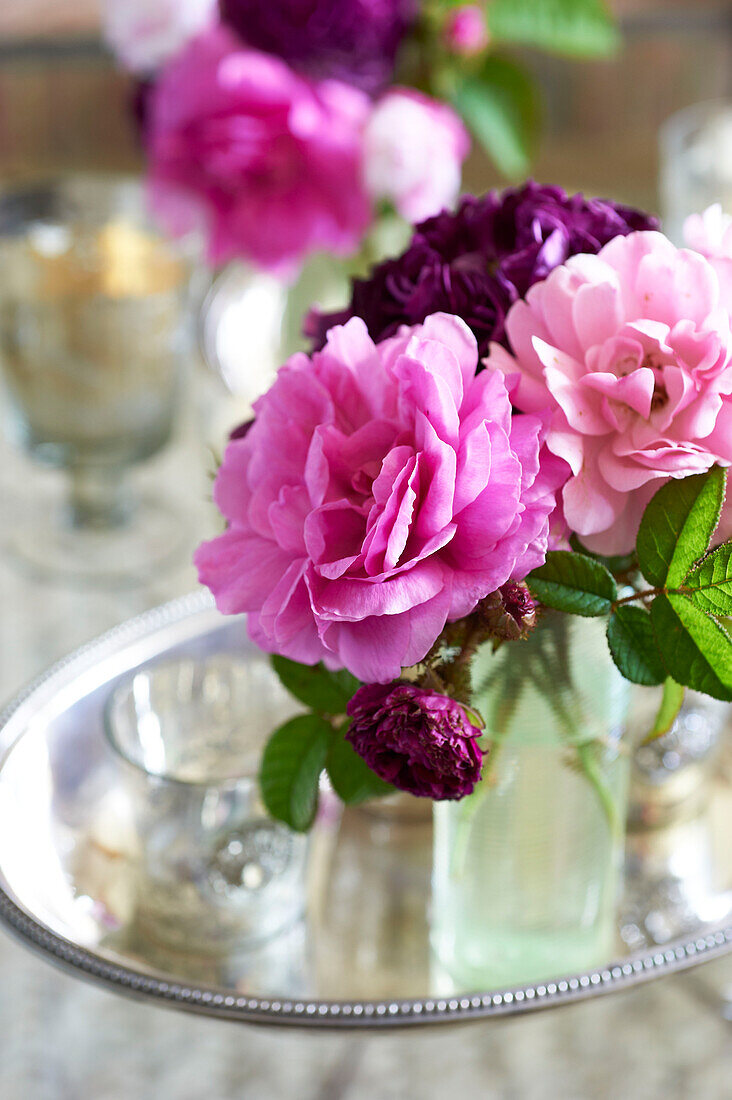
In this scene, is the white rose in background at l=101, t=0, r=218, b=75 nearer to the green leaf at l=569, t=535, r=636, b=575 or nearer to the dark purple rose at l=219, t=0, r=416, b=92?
the dark purple rose at l=219, t=0, r=416, b=92

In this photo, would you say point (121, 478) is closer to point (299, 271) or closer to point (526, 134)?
point (299, 271)

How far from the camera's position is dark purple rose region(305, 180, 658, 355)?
304 mm

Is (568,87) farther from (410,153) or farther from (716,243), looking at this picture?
(716,243)

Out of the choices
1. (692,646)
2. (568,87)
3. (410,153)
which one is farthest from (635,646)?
(568,87)

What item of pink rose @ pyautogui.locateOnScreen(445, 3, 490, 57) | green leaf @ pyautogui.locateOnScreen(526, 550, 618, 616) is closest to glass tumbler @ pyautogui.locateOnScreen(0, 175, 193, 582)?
pink rose @ pyautogui.locateOnScreen(445, 3, 490, 57)

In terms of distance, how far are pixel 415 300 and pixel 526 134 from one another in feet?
1.44

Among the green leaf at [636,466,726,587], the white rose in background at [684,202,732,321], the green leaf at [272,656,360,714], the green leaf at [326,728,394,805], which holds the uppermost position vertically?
the white rose in background at [684,202,732,321]

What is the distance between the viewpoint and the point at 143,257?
0.66 metres

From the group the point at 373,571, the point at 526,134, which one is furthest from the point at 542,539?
the point at 526,134

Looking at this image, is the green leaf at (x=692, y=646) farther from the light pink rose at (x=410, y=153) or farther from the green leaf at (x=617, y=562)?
the light pink rose at (x=410, y=153)

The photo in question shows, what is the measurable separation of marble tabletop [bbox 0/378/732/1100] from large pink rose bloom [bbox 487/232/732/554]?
0.22m

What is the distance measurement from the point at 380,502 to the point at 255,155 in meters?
0.36

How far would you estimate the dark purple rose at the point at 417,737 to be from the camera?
27cm

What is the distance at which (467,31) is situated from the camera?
2.05ft
